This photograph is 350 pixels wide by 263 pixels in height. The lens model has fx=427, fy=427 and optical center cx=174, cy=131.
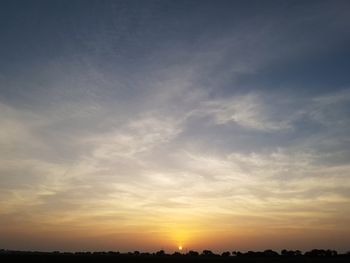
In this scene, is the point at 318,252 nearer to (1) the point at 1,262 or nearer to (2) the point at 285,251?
(2) the point at 285,251

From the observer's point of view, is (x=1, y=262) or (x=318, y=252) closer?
(x=1, y=262)

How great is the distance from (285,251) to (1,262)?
138313mm

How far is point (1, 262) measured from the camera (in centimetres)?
7625

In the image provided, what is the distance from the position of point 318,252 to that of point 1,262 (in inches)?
4682

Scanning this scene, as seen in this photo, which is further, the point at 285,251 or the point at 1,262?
the point at 285,251

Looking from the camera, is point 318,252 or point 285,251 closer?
point 318,252

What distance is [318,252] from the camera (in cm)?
15775

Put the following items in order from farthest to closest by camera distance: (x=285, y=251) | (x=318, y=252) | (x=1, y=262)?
(x=285, y=251), (x=318, y=252), (x=1, y=262)

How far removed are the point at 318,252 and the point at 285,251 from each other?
2965 centimetres

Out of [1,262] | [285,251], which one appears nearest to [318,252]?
[285,251]

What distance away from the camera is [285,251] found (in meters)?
186

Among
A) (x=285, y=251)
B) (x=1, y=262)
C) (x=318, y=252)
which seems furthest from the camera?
(x=285, y=251)
